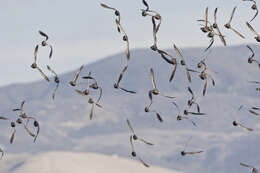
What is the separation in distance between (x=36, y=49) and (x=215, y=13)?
215 cm

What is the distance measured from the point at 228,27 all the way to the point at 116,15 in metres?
1.37

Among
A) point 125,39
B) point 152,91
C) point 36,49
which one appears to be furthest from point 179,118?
point 36,49

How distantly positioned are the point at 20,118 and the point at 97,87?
1.14 m

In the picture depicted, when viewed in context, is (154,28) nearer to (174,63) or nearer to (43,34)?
(174,63)

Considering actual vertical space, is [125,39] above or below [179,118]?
above

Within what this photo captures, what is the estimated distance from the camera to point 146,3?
904cm

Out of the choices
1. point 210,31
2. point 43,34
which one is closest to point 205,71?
point 210,31

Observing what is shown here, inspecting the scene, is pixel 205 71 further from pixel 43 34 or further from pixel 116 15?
pixel 43 34

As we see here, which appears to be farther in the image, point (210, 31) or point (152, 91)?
point (210, 31)

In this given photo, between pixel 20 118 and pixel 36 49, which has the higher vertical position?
pixel 36 49

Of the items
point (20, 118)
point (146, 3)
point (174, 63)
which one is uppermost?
point (146, 3)

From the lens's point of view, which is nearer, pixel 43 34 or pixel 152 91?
pixel 152 91

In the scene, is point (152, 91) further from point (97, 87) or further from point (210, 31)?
point (210, 31)

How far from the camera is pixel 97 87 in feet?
28.7
